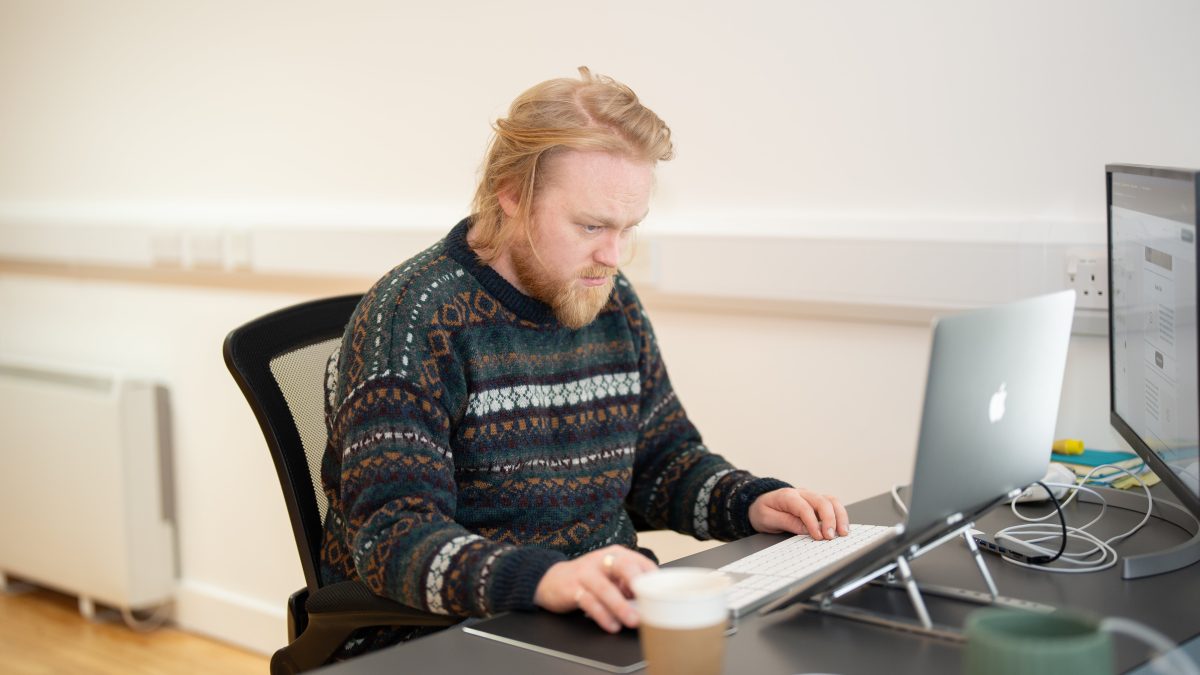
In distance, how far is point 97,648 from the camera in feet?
10.7

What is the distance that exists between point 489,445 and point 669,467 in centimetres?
34

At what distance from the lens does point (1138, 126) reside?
1.84 m

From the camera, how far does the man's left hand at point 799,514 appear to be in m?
1.45

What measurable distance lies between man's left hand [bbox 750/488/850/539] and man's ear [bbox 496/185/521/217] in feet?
1.67

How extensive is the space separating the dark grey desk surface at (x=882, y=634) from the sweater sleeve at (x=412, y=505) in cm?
10

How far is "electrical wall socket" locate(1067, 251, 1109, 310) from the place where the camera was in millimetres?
1862

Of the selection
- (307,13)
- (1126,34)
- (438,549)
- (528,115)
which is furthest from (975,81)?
(307,13)

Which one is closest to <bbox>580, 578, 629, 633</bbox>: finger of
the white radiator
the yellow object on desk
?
the yellow object on desk

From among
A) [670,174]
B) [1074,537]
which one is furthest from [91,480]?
[1074,537]

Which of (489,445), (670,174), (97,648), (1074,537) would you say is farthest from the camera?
(97,648)

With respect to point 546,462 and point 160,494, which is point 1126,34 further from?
point 160,494

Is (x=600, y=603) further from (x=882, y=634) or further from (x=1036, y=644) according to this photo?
(x=1036, y=644)

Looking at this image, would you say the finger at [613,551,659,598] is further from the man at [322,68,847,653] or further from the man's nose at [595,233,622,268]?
the man's nose at [595,233,622,268]

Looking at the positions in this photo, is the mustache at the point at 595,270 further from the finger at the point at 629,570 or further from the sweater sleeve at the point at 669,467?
the finger at the point at 629,570
